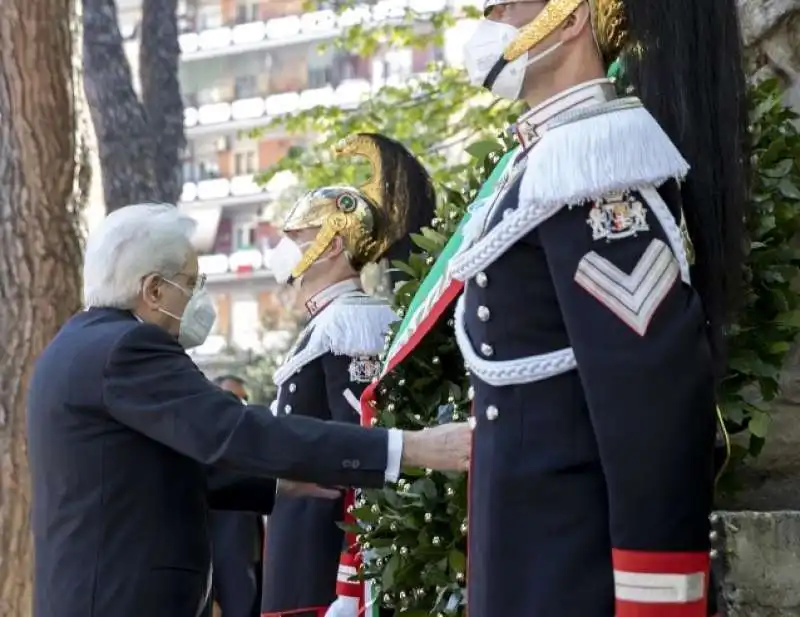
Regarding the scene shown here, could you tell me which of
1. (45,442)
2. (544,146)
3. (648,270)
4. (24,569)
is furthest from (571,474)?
(24,569)

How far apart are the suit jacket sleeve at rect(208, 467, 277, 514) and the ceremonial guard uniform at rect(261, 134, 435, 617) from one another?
0.49m

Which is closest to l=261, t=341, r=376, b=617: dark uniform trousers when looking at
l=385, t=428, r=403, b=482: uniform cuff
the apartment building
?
l=385, t=428, r=403, b=482: uniform cuff

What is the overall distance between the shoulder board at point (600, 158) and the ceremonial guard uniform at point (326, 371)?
6.73 feet

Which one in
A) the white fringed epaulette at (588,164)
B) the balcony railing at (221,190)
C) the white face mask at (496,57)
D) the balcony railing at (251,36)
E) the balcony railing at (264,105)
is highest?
the balcony railing at (251,36)

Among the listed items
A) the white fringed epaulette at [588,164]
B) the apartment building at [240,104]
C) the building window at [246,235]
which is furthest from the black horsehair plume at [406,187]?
the building window at [246,235]

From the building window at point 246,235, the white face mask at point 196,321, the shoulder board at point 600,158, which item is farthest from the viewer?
the building window at point 246,235

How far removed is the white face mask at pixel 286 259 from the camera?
5129 mm

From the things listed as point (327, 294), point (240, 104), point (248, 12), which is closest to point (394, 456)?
point (327, 294)

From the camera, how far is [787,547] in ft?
10.4

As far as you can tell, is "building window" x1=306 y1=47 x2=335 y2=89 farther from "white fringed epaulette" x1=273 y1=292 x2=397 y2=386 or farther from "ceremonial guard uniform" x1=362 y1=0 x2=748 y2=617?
"ceremonial guard uniform" x1=362 y1=0 x2=748 y2=617

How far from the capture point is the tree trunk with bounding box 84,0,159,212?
927 centimetres

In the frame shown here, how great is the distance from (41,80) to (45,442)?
311cm

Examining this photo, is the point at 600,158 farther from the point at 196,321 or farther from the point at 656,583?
the point at 196,321

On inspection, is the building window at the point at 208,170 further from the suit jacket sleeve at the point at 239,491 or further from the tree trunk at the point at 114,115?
the suit jacket sleeve at the point at 239,491
